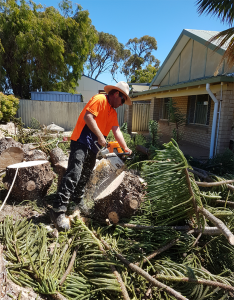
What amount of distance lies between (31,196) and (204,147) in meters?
7.00

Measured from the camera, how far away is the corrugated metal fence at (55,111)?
13859 millimetres

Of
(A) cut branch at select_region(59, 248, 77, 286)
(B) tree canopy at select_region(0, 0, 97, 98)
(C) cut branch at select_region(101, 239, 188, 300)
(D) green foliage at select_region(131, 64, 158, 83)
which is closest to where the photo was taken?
(C) cut branch at select_region(101, 239, 188, 300)

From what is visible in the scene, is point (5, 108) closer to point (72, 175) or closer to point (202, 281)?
point (72, 175)

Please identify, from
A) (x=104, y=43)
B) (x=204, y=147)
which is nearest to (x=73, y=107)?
(x=204, y=147)

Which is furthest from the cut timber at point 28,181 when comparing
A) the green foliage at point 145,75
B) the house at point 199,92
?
the green foliage at point 145,75

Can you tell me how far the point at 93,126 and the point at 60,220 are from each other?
3.79 ft

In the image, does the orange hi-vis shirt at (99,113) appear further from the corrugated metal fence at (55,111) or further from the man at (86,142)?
the corrugated metal fence at (55,111)

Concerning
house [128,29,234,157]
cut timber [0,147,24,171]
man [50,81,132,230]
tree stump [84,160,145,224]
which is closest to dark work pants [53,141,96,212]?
man [50,81,132,230]

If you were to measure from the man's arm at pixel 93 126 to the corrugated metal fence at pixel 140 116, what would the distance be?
11633 millimetres

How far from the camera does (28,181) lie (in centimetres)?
326

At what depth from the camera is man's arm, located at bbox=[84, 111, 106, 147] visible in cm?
255

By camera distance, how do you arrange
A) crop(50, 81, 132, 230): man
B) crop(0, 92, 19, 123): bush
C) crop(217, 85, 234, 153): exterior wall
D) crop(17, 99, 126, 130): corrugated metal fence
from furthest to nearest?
crop(17, 99, 126, 130): corrugated metal fence
crop(0, 92, 19, 123): bush
crop(217, 85, 234, 153): exterior wall
crop(50, 81, 132, 230): man

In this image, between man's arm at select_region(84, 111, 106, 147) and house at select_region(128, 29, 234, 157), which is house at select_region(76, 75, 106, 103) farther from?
man's arm at select_region(84, 111, 106, 147)

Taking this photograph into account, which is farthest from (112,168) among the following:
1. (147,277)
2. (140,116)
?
(140,116)
